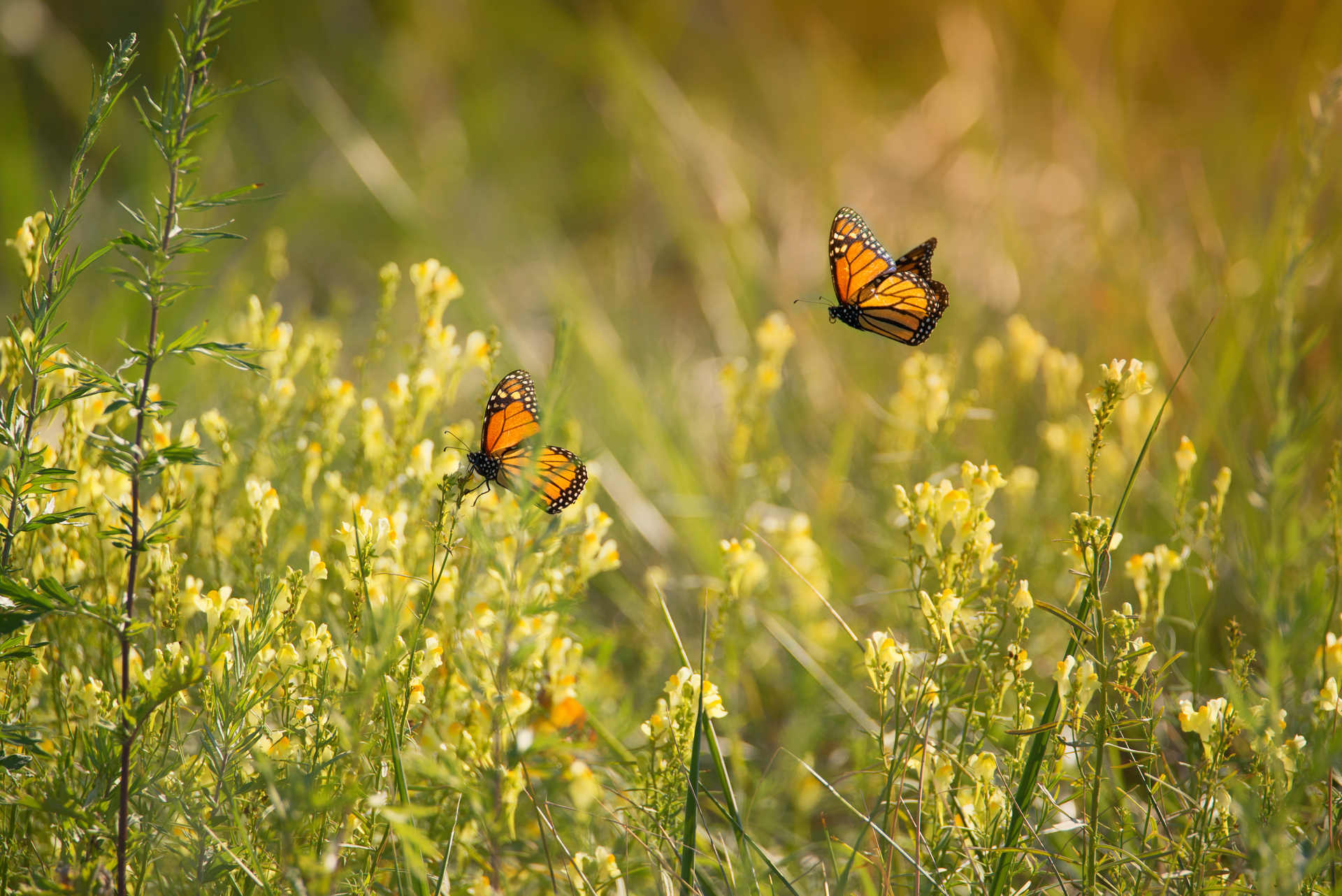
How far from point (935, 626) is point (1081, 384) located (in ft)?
8.36

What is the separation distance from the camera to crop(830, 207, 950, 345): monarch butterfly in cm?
204

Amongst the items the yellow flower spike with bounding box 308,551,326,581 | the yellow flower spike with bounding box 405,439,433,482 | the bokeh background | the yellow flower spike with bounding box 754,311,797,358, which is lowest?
the yellow flower spike with bounding box 308,551,326,581

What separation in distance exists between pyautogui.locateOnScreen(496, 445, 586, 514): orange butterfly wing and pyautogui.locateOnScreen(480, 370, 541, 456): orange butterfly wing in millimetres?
29

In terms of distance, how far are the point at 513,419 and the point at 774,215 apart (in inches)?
151

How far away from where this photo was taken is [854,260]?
6.97ft

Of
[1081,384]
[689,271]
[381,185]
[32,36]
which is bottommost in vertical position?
[1081,384]

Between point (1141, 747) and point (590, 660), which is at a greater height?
point (590, 660)

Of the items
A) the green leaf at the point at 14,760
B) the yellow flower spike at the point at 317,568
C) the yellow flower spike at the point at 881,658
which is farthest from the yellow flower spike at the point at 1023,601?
the green leaf at the point at 14,760

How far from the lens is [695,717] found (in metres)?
1.37

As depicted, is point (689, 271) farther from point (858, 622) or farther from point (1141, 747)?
point (1141, 747)

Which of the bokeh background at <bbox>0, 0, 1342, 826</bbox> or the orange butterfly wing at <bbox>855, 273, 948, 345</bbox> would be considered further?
the bokeh background at <bbox>0, 0, 1342, 826</bbox>

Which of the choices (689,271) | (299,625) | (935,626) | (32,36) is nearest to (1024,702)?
(935,626)

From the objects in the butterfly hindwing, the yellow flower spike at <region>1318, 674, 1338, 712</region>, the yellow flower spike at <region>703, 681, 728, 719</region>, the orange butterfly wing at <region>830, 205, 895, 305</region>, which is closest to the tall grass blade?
the yellow flower spike at <region>1318, 674, 1338, 712</region>

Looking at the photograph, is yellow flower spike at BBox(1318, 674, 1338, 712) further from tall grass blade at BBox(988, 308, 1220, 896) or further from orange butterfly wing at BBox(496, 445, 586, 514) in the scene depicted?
orange butterfly wing at BBox(496, 445, 586, 514)
